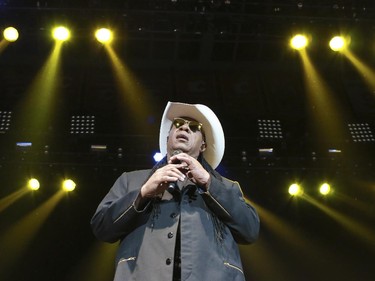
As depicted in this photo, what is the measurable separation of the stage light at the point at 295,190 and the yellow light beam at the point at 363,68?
5.89 ft

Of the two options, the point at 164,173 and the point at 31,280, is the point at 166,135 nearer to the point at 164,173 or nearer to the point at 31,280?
the point at 164,173

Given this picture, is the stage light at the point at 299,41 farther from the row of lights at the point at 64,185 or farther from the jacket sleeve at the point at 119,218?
the jacket sleeve at the point at 119,218

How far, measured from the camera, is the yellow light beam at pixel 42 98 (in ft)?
17.1

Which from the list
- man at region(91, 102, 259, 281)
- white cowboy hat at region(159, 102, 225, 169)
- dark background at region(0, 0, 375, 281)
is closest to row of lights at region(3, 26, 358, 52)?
dark background at region(0, 0, 375, 281)

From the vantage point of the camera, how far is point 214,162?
278 centimetres

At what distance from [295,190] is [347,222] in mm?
688

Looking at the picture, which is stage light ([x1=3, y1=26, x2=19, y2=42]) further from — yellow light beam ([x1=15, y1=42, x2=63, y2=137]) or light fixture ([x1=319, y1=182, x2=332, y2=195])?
light fixture ([x1=319, y1=182, x2=332, y2=195])

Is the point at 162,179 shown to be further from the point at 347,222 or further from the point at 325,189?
the point at 347,222

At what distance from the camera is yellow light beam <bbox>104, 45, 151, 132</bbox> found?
18.0 ft

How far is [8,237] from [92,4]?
8.31 feet

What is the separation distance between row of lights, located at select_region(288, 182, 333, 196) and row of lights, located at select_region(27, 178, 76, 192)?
2.38 m

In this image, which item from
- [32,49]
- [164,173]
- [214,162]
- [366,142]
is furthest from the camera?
[32,49]

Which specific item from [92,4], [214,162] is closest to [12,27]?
[92,4]

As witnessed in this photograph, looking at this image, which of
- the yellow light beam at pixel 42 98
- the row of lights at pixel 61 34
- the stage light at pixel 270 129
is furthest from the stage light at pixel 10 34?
the stage light at pixel 270 129
